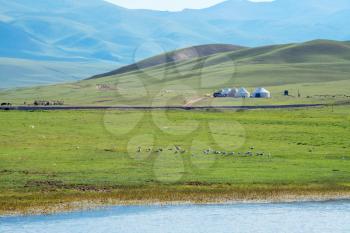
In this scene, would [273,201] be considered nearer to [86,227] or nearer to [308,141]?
[86,227]

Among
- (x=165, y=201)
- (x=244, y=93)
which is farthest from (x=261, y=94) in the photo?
(x=165, y=201)

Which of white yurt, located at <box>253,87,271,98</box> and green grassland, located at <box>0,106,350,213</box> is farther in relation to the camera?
white yurt, located at <box>253,87,271,98</box>

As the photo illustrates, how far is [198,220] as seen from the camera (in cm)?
3997

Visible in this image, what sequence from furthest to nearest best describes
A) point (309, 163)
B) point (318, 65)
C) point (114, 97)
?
point (318, 65), point (114, 97), point (309, 163)

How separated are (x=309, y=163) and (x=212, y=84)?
350 feet

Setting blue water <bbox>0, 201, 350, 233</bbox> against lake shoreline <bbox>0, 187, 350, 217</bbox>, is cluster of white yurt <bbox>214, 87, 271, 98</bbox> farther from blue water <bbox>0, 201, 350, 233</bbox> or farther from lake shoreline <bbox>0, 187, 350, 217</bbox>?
blue water <bbox>0, 201, 350, 233</bbox>

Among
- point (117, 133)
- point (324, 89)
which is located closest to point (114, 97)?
point (324, 89)

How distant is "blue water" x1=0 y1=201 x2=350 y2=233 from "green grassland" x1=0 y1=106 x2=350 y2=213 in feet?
4.79

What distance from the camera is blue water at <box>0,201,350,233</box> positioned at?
38094mm

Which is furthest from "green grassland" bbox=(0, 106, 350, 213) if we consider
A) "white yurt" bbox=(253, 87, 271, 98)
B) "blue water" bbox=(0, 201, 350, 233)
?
"white yurt" bbox=(253, 87, 271, 98)

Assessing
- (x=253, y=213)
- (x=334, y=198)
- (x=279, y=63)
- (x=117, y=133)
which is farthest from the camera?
(x=279, y=63)

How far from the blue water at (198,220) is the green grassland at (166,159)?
146 cm

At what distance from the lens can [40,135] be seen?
65688 mm

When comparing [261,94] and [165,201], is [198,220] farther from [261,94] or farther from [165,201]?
[261,94]
